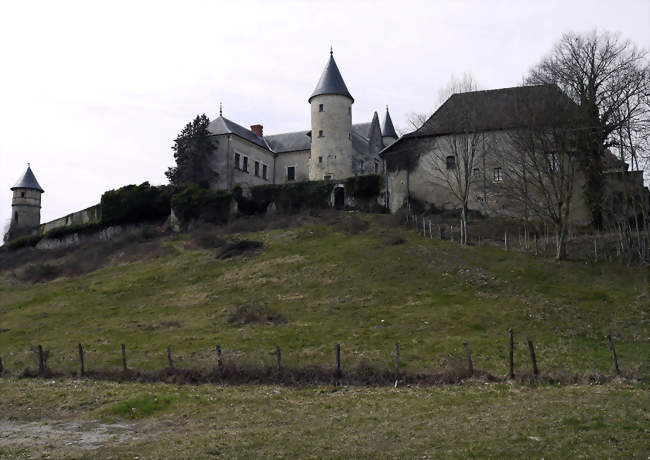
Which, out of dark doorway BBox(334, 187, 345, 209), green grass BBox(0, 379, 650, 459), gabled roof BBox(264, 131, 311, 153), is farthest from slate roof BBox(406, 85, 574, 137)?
green grass BBox(0, 379, 650, 459)

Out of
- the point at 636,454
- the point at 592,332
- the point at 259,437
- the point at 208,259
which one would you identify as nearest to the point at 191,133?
the point at 208,259

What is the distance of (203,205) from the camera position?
170 feet

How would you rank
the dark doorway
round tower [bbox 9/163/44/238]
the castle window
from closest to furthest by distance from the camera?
the castle window
the dark doorway
round tower [bbox 9/163/44/238]

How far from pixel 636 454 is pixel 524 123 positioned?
99.4 feet

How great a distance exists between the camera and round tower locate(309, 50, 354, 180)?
55656 mm

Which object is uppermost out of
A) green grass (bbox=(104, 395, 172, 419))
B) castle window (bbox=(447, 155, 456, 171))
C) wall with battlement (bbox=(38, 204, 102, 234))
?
castle window (bbox=(447, 155, 456, 171))

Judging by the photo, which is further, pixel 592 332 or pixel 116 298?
pixel 116 298

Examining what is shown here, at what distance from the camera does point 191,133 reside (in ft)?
191

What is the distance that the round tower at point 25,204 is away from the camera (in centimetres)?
6725

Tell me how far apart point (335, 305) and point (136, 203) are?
3023 cm

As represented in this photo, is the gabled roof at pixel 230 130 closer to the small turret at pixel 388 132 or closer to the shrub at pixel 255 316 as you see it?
the small turret at pixel 388 132

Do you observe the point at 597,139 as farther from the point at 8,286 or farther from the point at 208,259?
the point at 8,286

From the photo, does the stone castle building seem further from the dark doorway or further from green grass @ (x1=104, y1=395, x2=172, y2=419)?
green grass @ (x1=104, y1=395, x2=172, y2=419)

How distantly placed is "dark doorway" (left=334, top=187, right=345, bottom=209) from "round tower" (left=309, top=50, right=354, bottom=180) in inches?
196
